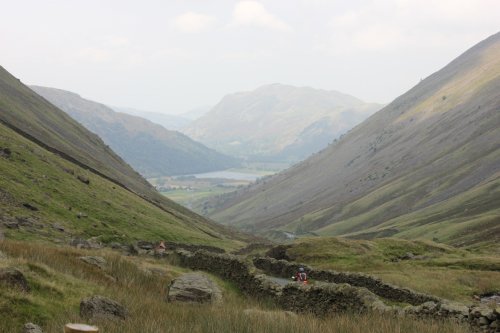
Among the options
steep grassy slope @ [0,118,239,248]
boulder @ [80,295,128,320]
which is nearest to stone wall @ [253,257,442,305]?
steep grassy slope @ [0,118,239,248]

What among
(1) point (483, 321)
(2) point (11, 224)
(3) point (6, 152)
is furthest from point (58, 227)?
(1) point (483, 321)

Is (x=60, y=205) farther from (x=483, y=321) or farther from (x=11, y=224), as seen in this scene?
(x=483, y=321)

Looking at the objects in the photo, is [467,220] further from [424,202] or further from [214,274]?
[214,274]

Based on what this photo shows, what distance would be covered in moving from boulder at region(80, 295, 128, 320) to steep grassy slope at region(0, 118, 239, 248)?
98.5 feet

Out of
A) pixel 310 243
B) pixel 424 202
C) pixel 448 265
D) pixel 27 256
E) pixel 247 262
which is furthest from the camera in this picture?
pixel 424 202

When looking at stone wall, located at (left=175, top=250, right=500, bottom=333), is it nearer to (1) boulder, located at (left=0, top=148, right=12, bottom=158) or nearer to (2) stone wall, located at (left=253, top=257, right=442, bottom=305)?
(2) stone wall, located at (left=253, top=257, right=442, bottom=305)

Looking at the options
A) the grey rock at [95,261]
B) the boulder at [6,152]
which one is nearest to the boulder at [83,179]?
the boulder at [6,152]

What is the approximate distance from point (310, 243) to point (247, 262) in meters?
30.9

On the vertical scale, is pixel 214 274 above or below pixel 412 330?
below

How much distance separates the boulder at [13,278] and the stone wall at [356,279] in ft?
74.7

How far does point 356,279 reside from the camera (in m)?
39.3

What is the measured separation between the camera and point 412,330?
13.3m

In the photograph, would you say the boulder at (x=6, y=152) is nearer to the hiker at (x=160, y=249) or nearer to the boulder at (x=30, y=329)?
the hiker at (x=160, y=249)

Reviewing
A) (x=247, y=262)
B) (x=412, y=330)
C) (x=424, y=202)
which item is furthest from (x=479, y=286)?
(x=424, y=202)
